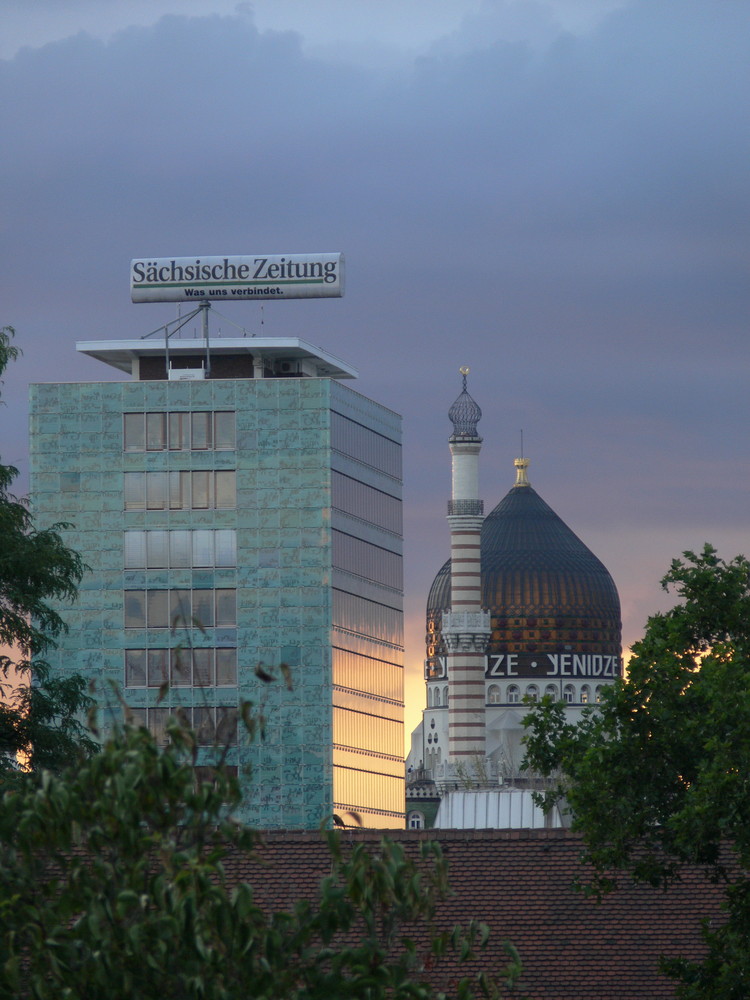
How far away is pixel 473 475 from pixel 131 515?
44564 mm

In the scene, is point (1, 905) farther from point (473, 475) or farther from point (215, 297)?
point (473, 475)

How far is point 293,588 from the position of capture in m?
125

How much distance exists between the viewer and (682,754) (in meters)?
33.3

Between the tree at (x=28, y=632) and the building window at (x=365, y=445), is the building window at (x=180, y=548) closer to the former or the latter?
the building window at (x=365, y=445)

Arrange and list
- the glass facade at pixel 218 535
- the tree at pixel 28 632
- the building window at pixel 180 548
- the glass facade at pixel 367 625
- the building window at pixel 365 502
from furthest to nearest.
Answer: the building window at pixel 365 502, the glass facade at pixel 367 625, the building window at pixel 180 548, the glass facade at pixel 218 535, the tree at pixel 28 632

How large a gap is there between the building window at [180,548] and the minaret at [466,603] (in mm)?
40108

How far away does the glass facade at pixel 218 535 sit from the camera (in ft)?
405

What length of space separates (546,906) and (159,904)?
26476 millimetres

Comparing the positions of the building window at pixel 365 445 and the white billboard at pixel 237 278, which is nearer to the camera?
the white billboard at pixel 237 278

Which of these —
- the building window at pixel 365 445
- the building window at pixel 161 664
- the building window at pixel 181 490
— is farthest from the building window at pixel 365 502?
the building window at pixel 161 664

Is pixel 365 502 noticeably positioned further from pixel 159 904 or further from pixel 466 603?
pixel 159 904

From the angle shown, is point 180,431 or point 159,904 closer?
point 159,904

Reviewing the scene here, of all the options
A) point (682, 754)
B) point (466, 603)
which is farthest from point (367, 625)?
point (682, 754)

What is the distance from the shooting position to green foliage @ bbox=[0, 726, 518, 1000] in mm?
17969
